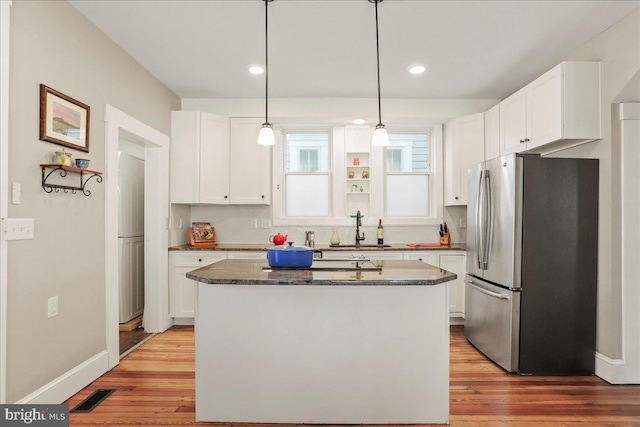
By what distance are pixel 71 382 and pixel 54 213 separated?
1.14m

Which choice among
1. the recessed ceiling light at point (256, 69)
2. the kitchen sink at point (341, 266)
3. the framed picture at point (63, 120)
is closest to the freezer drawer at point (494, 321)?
the kitchen sink at point (341, 266)

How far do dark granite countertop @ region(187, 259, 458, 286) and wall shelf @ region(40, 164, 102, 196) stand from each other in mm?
1067

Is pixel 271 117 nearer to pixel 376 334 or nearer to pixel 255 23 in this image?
pixel 255 23

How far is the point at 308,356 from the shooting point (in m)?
2.31

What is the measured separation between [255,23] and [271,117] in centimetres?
179

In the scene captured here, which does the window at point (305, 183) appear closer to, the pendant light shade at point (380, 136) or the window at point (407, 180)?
the window at point (407, 180)

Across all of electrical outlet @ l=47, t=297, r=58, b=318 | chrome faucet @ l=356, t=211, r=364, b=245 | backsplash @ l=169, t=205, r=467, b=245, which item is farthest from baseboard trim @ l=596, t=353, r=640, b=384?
electrical outlet @ l=47, t=297, r=58, b=318

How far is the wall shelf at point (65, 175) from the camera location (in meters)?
2.42

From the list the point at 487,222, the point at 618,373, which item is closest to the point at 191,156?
the point at 487,222

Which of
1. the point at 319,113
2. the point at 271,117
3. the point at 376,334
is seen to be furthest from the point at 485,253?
the point at 271,117

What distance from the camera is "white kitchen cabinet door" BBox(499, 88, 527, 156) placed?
11.7 ft

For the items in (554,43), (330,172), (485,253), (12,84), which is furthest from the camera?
(330,172)

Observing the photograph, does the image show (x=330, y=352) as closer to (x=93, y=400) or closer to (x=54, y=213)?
(x=93, y=400)

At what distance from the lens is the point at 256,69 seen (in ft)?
12.3
